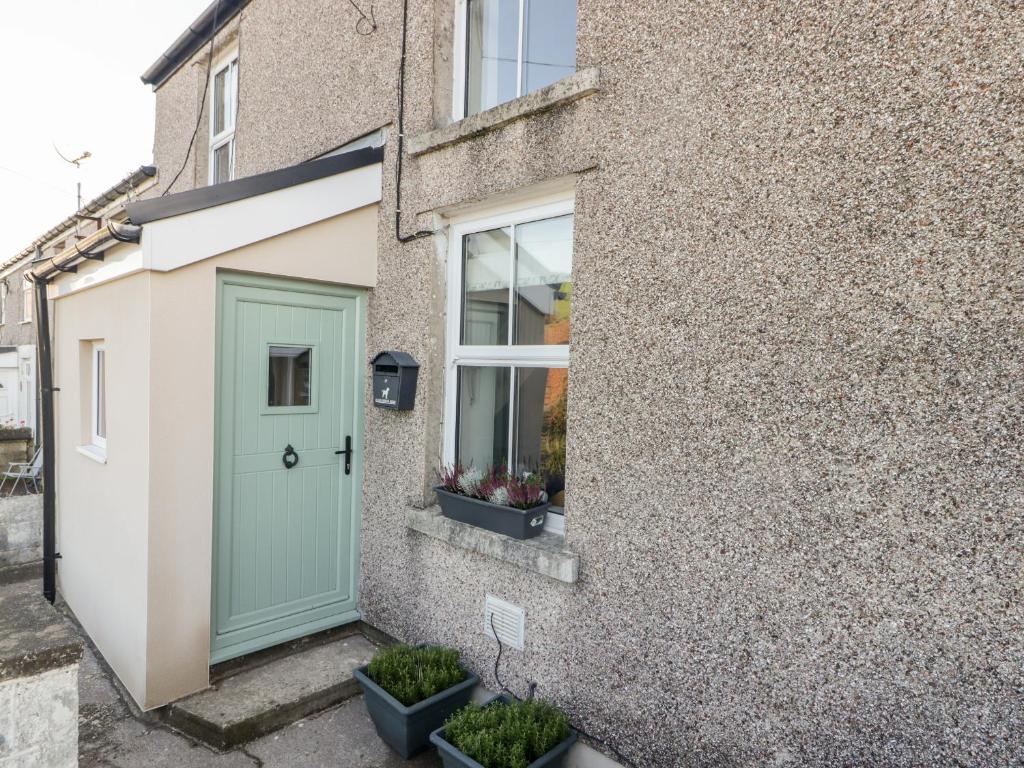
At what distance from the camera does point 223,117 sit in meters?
7.28

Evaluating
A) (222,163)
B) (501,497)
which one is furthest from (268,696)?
(222,163)

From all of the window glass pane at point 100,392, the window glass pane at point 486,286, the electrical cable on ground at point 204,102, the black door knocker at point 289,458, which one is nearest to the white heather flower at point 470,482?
the window glass pane at point 486,286

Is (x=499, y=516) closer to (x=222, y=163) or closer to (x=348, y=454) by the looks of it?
(x=348, y=454)

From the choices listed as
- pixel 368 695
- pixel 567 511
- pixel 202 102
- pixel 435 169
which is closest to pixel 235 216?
pixel 435 169

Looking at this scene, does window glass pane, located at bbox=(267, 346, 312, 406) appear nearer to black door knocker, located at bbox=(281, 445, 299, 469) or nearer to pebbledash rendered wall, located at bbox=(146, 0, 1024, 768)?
black door knocker, located at bbox=(281, 445, 299, 469)

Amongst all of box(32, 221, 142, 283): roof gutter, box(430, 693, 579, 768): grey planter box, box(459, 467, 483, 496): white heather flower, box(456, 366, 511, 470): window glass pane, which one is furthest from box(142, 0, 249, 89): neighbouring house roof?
box(430, 693, 579, 768): grey planter box

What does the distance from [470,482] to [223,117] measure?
6.40 meters

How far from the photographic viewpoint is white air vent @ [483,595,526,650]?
127 inches

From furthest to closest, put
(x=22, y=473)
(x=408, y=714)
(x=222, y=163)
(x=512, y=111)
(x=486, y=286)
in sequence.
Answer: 1. (x=22, y=473)
2. (x=222, y=163)
3. (x=486, y=286)
4. (x=512, y=111)
5. (x=408, y=714)

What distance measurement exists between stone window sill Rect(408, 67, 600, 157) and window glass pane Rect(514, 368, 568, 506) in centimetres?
143

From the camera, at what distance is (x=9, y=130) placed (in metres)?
9.11

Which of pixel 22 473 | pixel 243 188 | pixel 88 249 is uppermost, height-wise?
pixel 243 188

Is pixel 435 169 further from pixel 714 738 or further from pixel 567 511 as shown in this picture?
pixel 714 738

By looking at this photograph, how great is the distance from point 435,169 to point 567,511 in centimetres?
237
